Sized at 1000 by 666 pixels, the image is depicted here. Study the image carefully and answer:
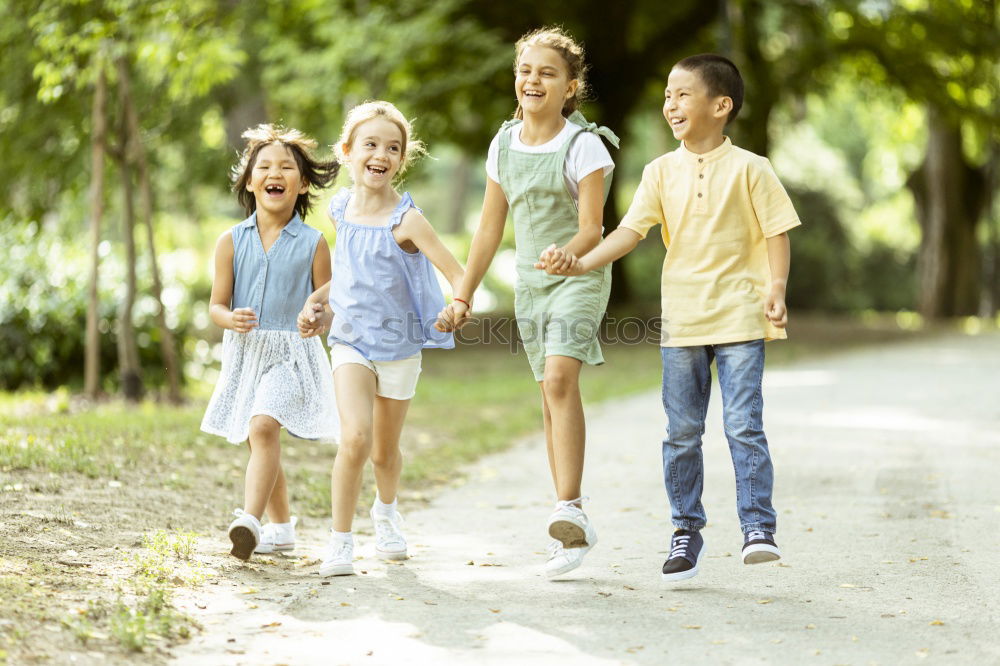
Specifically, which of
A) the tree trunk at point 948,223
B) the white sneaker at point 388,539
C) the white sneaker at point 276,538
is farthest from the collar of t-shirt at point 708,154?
the tree trunk at point 948,223

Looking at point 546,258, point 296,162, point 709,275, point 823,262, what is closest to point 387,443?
point 546,258

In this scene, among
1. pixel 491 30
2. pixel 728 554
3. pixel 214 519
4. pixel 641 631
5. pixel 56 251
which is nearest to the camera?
pixel 641 631

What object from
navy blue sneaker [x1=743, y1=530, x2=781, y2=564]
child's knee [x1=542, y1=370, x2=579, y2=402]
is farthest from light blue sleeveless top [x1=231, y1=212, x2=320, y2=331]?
navy blue sneaker [x1=743, y1=530, x2=781, y2=564]

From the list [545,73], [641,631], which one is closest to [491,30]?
[545,73]

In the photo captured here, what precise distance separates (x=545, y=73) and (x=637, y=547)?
7.00ft

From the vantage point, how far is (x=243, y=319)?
4.96 metres

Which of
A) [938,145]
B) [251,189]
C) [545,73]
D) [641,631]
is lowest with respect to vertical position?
[641,631]

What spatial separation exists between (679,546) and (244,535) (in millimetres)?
1702

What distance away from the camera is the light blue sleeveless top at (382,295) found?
5008 mm

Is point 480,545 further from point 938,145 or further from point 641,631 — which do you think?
point 938,145

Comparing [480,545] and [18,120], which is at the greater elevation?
[18,120]

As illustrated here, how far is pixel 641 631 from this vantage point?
404 centimetres

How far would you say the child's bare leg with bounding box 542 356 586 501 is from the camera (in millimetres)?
4812

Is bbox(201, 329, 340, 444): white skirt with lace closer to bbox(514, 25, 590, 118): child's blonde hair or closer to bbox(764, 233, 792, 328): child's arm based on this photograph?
bbox(514, 25, 590, 118): child's blonde hair
